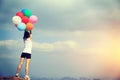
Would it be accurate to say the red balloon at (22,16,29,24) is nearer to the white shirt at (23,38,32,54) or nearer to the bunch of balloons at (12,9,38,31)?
the bunch of balloons at (12,9,38,31)

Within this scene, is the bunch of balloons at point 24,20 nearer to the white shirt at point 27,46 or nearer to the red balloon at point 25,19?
the red balloon at point 25,19

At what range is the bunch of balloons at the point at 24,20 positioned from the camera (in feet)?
51.2

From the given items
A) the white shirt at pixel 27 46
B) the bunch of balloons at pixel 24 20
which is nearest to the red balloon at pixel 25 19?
the bunch of balloons at pixel 24 20

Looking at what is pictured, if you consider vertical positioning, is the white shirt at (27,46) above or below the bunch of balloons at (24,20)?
below

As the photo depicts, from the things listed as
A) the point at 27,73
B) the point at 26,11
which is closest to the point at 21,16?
the point at 26,11

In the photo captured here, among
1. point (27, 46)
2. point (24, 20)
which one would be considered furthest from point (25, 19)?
point (27, 46)

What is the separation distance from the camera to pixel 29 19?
15.7m

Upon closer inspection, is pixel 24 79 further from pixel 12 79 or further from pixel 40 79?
pixel 40 79

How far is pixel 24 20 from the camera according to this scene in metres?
15.7

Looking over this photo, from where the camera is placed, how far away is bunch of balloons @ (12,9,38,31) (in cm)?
1559

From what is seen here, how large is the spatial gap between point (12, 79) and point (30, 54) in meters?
0.62

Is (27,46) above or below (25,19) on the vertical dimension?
below

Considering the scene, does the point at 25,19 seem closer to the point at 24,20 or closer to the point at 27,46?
the point at 24,20

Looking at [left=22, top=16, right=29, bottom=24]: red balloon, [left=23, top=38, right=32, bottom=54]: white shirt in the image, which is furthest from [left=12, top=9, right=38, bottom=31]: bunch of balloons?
[left=23, top=38, right=32, bottom=54]: white shirt
